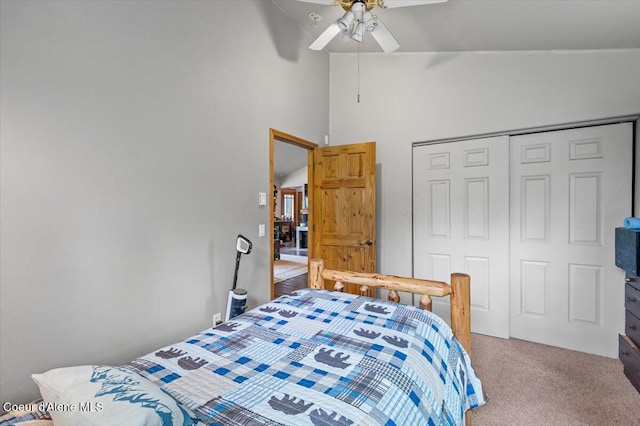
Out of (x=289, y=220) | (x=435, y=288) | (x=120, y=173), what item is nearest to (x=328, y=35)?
(x=120, y=173)

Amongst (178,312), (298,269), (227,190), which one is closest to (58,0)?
(227,190)

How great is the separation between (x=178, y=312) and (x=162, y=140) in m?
1.21

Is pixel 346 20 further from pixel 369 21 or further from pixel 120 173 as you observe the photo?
pixel 120 173

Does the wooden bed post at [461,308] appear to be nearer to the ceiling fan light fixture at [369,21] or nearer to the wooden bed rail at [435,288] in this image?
the wooden bed rail at [435,288]

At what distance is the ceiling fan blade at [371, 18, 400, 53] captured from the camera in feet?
7.04

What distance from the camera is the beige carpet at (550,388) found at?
1848 millimetres

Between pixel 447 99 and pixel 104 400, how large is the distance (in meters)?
3.59

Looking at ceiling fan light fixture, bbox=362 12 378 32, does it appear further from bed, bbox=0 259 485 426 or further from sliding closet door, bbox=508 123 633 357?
sliding closet door, bbox=508 123 633 357

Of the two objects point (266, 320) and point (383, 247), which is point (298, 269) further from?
Answer: point (266, 320)

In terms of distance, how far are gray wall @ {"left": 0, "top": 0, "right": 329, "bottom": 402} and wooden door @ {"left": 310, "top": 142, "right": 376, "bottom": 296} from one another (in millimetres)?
1069

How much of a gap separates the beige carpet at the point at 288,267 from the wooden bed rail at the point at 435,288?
283 centimetres

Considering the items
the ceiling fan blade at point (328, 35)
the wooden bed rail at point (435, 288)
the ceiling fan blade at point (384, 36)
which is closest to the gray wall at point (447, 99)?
the ceiling fan blade at point (384, 36)

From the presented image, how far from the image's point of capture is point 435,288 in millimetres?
1731

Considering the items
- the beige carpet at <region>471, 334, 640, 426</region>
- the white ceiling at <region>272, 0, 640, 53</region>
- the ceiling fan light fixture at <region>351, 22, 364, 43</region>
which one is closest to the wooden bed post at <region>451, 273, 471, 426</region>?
the beige carpet at <region>471, 334, 640, 426</region>
